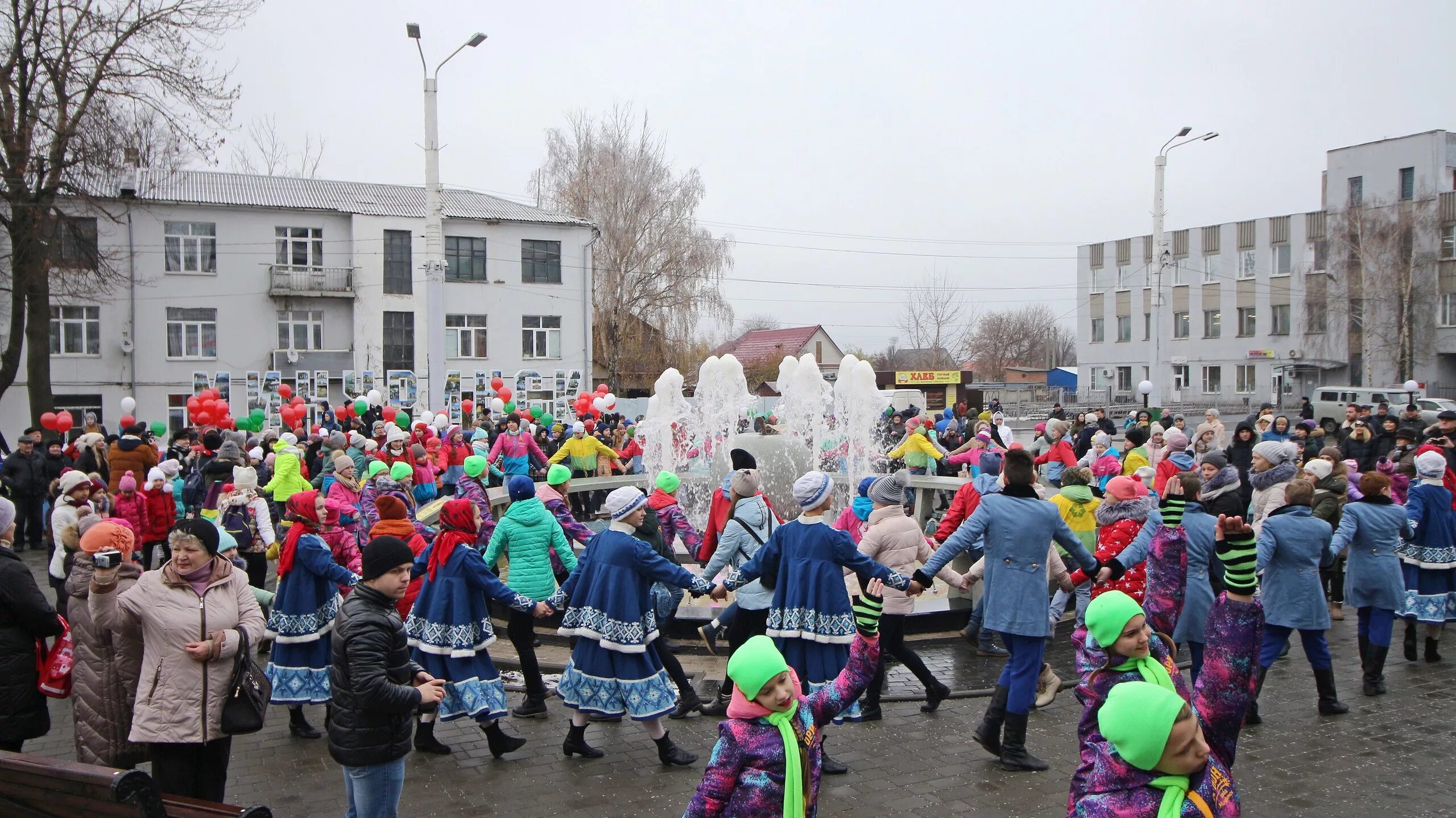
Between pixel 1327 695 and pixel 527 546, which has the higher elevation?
→ pixel 527 546

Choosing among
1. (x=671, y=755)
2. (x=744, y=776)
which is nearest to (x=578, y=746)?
(x=671, y=755)

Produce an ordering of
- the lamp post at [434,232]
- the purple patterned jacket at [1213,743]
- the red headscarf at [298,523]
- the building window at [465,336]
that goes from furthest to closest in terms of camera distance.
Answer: the building window at [465,336] < the lamp post at [434,232] < the red headscarf at [298,523] < the purple patterned jacket at [1213,743]

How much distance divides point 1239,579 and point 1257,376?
50902 millimetres

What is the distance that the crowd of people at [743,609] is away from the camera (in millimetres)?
3898

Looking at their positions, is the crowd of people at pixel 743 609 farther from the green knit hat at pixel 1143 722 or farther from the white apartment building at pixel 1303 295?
the white apartment building at pixel 1303 295

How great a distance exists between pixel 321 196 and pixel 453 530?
1312 inches

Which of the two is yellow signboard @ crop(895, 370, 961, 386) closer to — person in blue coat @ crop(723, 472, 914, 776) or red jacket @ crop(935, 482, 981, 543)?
red jacket @ crop(935, 482, 981, 543)

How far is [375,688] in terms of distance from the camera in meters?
4.16

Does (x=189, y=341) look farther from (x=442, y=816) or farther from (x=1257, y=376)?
(x=1257, y=376)

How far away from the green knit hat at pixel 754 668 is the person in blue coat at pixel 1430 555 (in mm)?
7181

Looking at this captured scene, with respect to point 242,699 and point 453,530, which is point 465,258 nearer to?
point 453,530

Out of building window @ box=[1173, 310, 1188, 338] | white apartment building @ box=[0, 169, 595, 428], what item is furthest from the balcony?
building window @ box=[1173, 310, 1188, 338]

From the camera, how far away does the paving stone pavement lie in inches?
219

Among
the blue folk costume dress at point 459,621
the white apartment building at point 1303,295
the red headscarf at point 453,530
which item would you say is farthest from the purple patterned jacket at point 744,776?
the white apartment building at point 1303,295
